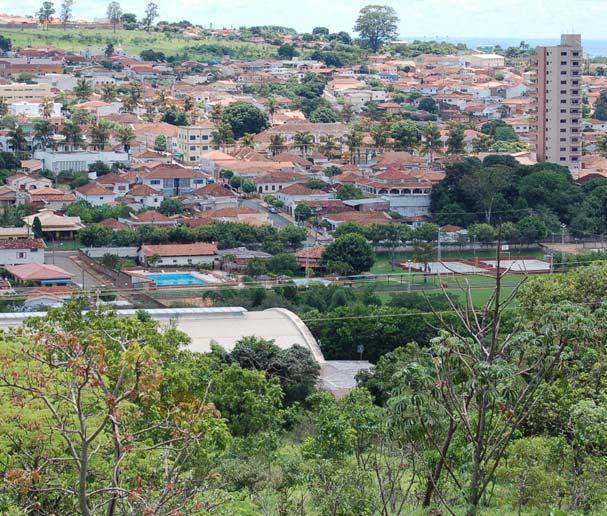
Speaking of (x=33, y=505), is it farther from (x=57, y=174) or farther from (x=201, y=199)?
(x=57, y=174)

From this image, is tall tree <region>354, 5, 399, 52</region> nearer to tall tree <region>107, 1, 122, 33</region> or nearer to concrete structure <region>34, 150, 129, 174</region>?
tall tree <region>107, 1, 122, 33</region>

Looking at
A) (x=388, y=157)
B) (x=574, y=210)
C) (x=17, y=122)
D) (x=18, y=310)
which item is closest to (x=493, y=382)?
(x=18, y=310)

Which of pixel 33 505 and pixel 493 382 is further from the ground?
pixel 493 382

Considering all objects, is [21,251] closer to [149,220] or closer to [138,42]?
[149,220]

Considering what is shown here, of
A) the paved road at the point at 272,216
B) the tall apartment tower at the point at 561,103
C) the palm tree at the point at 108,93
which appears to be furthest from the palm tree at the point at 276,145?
the palm tree at the point at 108,93

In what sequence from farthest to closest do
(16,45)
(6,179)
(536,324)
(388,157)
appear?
(16,45) → (388,157) → (6,179) → (536,324)

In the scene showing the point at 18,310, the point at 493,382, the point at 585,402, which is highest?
the point at 493,382
